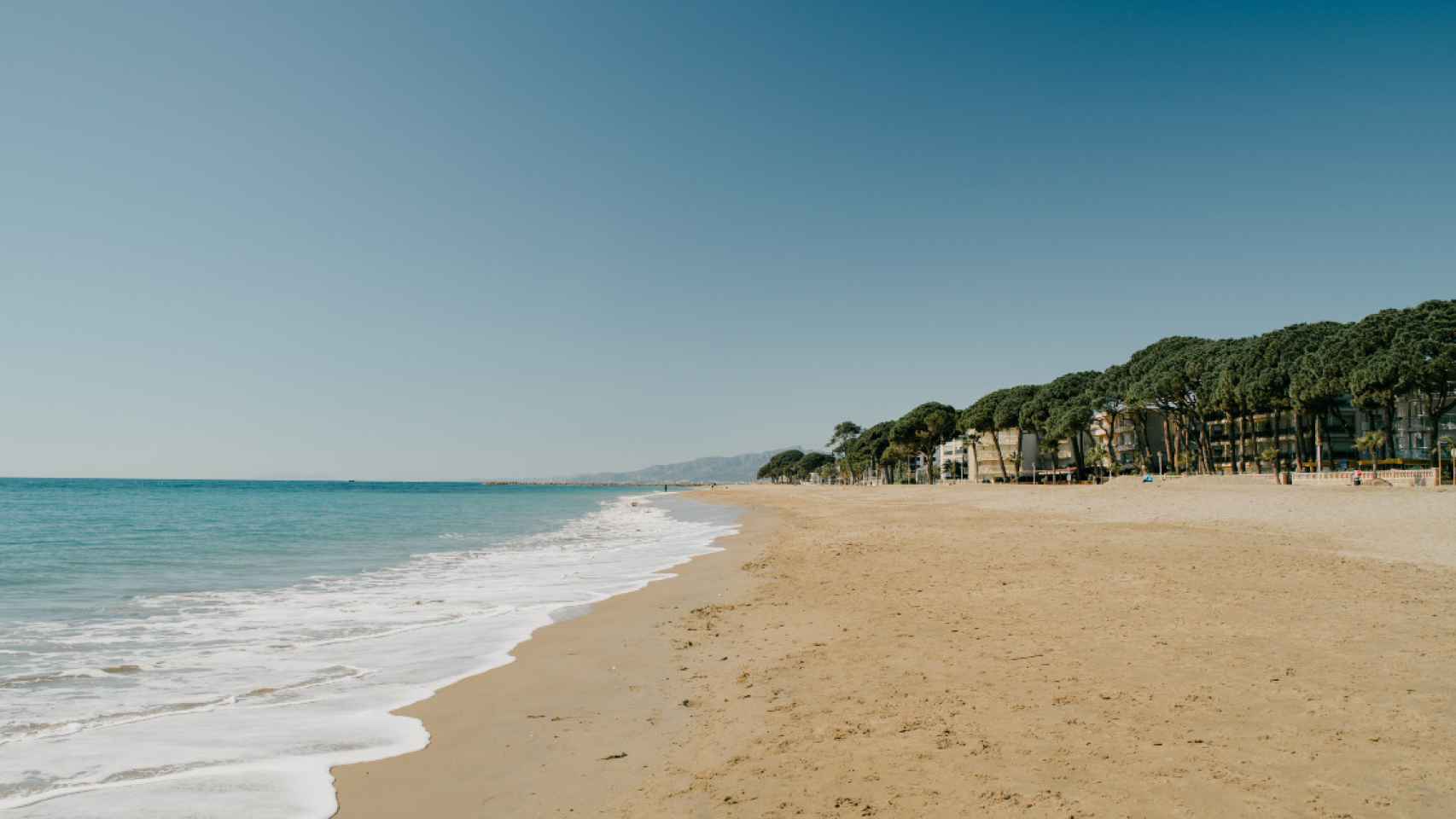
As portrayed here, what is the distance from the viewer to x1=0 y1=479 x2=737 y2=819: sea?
5398 mm

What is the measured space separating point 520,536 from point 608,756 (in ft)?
92.5

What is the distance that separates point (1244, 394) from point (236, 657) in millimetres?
73499

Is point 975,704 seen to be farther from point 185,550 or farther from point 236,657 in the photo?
point 185,550

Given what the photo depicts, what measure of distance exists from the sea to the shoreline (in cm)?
29

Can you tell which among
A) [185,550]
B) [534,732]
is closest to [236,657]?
[534,732]

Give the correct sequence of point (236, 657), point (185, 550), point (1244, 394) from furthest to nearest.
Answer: point (1244, 394)
point (185, 550)
point (236, 657)

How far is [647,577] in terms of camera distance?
1675cm

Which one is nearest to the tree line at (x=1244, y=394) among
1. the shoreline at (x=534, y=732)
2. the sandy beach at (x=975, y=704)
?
the sandy beach at (x=975, y=704)

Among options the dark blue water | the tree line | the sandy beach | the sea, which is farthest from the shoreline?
the tree line

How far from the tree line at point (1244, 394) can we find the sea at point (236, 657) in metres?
56.4

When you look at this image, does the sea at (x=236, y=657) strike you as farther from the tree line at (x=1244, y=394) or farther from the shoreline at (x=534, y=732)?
the tree line at (x=1244, y=394)

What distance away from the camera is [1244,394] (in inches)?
2485

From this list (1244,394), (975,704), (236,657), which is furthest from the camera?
(1244,394)

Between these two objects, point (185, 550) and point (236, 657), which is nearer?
point (236, 657)
